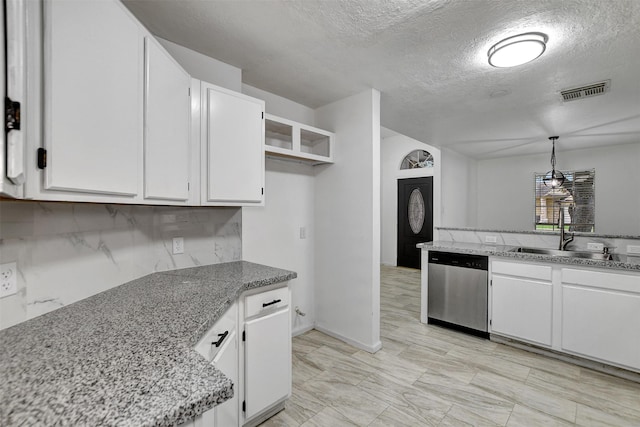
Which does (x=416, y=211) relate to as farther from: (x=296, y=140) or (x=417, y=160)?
(x=296, y=140)

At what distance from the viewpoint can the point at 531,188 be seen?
19.6 ft

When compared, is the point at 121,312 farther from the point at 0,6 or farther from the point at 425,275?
the point at 425,275

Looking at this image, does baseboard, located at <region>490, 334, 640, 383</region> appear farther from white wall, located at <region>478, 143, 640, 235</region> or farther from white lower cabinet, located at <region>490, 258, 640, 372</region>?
white wall, located at <region>478, 143, 640, 235</region>

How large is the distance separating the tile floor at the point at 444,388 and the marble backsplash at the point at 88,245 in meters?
1.28

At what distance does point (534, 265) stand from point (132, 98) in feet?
11.0

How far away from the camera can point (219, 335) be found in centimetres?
129

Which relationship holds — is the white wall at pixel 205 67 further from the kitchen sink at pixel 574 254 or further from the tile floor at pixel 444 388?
the kitchen sink at pixel 574 254

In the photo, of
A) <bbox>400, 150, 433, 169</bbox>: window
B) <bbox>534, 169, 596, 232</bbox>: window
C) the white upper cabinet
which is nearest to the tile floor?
the white upper cabinet

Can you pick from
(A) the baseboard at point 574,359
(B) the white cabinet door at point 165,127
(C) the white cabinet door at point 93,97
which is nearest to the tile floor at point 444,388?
(A) the baseboard at point 574,359

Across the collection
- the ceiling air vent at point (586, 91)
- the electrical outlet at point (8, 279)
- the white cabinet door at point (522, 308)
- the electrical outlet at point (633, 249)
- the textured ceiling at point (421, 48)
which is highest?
the textured ceiling at point (421, 48)

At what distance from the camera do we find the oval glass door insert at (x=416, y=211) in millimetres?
6051

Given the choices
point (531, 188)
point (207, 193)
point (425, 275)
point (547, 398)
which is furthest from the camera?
point (531, 188)

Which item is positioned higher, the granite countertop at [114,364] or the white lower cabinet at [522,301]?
the granite countertop at [114,364]

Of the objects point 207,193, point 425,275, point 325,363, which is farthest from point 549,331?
point 207,193
